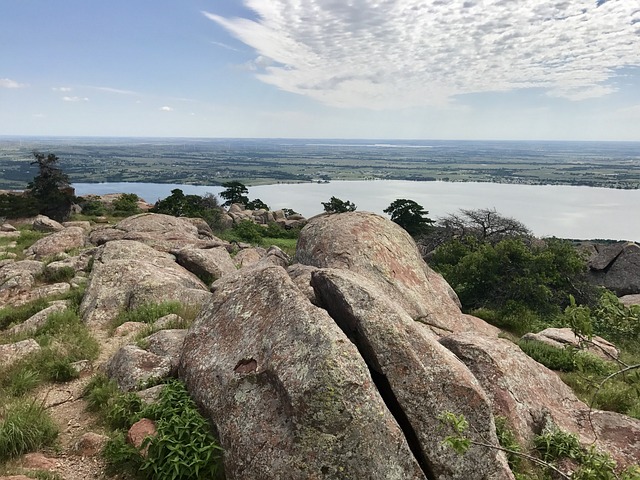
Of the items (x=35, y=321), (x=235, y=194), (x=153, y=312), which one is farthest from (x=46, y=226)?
(x=235, y=194)

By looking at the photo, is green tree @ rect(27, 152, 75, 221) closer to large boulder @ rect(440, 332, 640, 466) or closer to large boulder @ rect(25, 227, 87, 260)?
Answer: large boulder @ rect(25, 227, 87, 260)

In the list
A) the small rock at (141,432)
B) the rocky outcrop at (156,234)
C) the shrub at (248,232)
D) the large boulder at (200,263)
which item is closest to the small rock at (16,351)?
the small rock at (141,432)

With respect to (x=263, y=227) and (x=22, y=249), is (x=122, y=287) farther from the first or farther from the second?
(x=263, y=227)

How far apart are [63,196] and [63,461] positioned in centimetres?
3953

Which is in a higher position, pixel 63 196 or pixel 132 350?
pixel 132 350

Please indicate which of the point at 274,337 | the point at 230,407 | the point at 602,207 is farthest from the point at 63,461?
the point at 602,207

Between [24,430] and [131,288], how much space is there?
7.20m

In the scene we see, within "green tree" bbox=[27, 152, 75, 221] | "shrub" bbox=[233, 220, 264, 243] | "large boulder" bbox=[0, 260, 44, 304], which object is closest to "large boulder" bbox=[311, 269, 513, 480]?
"large boulder" bbox=[0, 260, 44, 304]

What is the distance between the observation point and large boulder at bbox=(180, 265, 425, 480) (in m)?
5.52

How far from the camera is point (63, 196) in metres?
39.4

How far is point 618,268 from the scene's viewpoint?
1176 inches

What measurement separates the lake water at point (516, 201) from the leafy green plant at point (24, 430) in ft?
272

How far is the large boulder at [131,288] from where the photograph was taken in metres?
12.4

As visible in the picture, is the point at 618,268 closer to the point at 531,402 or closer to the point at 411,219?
the point at 411,219
